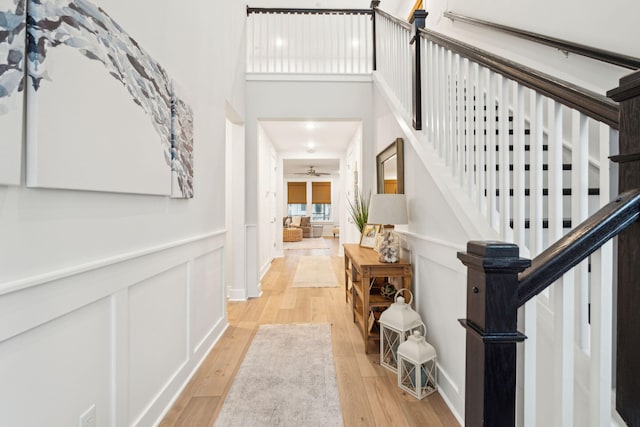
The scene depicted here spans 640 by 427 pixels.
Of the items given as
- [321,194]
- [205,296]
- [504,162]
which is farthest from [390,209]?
[321,194]

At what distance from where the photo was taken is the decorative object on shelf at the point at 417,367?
1.81 metres

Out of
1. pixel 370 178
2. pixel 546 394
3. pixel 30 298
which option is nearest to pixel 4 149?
pixel 30 298

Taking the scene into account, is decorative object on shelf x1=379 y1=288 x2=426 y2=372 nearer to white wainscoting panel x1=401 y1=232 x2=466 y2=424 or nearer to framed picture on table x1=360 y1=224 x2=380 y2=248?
white wainscoting panel x1=401 y1=232 x2=466 y2=424

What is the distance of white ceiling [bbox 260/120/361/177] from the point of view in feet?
15.6

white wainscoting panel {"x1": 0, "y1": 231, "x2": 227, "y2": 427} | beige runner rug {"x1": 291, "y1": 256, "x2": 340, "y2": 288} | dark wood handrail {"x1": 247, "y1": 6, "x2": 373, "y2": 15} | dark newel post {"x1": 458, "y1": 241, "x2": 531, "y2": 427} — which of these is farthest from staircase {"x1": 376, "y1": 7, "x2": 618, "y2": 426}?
beige runner rug {"x1": 291, "y1": 256, "x2": 340, "y2": 288}

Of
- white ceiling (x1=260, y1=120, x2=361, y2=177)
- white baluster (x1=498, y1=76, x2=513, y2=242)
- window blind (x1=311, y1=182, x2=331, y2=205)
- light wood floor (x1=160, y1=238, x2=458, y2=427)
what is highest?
white ceiling (x1=260, y1=120, x2=361, y2=177)

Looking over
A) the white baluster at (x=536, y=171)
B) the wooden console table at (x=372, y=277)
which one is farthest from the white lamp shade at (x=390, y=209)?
the white baluster at (x=536, y=171)

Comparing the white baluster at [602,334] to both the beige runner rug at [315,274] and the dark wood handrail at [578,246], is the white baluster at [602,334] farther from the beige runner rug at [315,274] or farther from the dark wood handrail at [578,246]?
the beige runner rug at [315,274]

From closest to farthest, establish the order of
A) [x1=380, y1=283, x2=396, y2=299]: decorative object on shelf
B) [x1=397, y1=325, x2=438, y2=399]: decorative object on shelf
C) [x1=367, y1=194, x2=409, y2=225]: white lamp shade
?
[x1=397, y1=325, x2=438, y2=399]: decorative object on shelf, [x1=367, y1=194, x2=409, y2=225]: white lamp shade, [x1=380, y1=283, x2=396, y2=299]: decorative object on shelf

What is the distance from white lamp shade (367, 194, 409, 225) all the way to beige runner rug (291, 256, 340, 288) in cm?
222

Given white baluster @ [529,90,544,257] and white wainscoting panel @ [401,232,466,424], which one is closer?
white baluster @ [529,90,544,257]

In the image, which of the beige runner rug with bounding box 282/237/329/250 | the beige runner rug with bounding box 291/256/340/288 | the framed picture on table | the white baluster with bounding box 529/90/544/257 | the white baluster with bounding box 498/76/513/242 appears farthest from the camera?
the beige runner rug with bounding box 282/237/329/250

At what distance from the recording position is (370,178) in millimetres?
3779

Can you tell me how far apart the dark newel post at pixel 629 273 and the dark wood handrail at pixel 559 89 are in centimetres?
10
